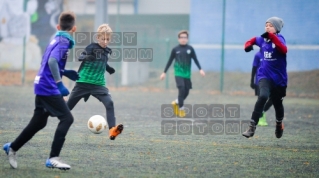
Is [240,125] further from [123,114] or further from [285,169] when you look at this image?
[285,169]

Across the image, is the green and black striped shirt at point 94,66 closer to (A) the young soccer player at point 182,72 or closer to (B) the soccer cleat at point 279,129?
(B) the soccer cleat at point 279,129

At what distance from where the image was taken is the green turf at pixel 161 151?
24.9 ft

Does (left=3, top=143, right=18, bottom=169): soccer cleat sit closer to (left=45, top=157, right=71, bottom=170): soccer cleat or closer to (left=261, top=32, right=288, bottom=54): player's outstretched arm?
(left=45, top=157, right=71, bottom=170): soccer cleat

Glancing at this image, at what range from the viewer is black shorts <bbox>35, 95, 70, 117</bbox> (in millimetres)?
7465

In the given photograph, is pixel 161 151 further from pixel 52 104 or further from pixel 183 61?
pixel 183 61

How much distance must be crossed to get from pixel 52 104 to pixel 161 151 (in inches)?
91.7

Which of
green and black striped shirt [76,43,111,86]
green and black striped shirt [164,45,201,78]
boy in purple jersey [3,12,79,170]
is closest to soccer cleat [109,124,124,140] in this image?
green and black striped shirt [76,43,111,86]

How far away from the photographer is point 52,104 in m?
7.48

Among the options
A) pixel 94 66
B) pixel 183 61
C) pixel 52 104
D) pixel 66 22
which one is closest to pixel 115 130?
pixel 94 66

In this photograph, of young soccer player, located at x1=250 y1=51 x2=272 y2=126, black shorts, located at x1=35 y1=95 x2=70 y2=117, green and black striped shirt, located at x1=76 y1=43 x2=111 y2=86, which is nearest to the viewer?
black shorts, located at x1=35 y1=95 x2=70 y2=117

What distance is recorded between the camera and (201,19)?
27484mm

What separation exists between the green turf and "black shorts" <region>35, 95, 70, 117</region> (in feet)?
2.25

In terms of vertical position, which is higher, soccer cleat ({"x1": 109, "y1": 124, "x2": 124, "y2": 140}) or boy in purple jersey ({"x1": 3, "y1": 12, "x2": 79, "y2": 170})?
boy in purple jersey ({"x1": 3, "y1": 12, "x2": 79, "y2": 170})

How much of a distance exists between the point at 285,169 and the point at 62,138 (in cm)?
272
